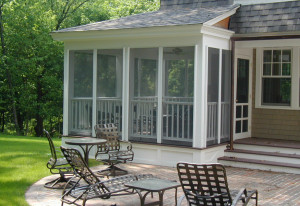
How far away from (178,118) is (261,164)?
6.85 ft

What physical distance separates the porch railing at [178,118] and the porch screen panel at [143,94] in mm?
311

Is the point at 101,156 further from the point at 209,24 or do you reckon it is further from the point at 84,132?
the point at 209,24

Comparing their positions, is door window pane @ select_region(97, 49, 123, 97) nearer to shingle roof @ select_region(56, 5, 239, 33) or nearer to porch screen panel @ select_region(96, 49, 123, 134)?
porch screen panel @ select_region(96, 49, 123, 134)

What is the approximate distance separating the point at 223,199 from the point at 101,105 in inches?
249

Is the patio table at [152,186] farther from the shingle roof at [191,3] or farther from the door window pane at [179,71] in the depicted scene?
the shingle roof at [191,3]

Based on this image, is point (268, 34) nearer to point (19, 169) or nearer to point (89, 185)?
point (89, 185)

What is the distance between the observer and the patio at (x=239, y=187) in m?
6.90

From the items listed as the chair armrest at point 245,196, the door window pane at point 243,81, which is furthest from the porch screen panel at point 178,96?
the chair armrest at point 245,196

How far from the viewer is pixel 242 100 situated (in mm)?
11594

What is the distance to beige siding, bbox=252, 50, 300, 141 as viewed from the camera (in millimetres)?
11391

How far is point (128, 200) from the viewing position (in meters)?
7.03

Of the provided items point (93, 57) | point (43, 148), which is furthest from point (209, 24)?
point (43, 148)

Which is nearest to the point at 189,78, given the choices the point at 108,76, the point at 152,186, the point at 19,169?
the point at 108,76

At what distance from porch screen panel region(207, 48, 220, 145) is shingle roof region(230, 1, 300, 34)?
113 centimetres
